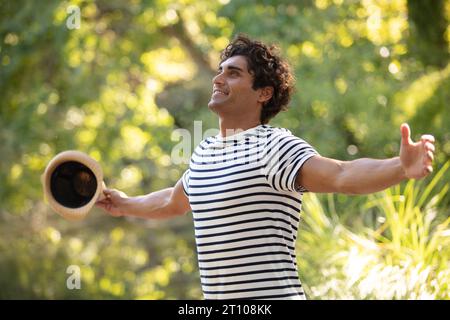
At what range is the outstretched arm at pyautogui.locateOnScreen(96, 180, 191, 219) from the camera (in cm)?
376

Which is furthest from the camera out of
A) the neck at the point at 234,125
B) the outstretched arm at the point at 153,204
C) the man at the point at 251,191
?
the outstretched arm at the point at 153,204

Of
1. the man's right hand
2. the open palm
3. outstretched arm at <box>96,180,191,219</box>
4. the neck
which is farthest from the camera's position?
the man's right hand

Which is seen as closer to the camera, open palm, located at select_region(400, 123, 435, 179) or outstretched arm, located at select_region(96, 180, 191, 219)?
open palm, located at select_region(400, 123, 435, 179)

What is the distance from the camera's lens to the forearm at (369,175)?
9.12ft

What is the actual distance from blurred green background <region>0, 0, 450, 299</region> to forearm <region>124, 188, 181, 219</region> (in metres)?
2.78

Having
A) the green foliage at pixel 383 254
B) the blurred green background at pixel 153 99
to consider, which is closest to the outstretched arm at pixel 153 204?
the green foliage at pixel 383 254

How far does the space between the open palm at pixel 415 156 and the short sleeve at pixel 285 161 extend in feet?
1.34

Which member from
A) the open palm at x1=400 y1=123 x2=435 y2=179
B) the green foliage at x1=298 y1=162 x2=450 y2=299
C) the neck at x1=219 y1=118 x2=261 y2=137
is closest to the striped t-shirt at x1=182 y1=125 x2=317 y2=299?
the neck at x1=219 y1=118 x2=261 y2=137

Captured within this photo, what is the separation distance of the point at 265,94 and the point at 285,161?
45 centimetres

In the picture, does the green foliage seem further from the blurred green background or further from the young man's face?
the young man's face

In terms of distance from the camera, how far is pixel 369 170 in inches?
112

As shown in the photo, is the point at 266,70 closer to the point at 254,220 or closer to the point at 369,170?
the point at 254,220

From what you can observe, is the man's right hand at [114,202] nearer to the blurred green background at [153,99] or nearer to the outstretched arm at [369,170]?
the outstretched arm at [369,170]
